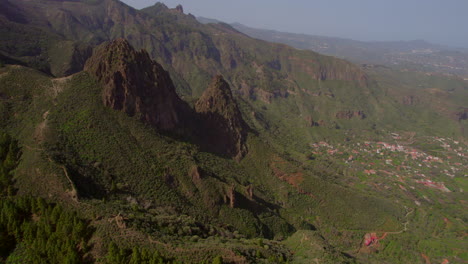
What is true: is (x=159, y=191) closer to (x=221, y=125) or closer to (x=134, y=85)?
(x=134, y=85)

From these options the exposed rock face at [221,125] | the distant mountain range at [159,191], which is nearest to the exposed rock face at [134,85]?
the distant mountain range at [159,191]

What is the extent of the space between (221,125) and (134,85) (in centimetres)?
4693

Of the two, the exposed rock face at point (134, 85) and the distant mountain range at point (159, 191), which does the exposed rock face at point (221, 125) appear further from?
the exposed rock face at point (134, 85)

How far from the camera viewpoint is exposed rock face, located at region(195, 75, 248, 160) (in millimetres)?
134125

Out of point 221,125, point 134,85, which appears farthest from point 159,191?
point 221,125

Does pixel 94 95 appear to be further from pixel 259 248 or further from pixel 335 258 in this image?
pixel 335 258

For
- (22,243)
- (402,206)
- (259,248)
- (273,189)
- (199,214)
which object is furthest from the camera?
(402,206)

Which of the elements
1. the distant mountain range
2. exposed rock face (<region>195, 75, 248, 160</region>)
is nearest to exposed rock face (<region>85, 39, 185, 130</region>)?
the distant mountain range

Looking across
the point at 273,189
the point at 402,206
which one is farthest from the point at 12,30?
the point at 402,206

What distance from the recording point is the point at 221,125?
Result: 13600 cm

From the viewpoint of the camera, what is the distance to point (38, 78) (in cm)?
9669

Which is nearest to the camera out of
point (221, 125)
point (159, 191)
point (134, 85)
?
point (159, 191)

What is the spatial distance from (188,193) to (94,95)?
49.1 meters

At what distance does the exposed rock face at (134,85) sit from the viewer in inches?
3991
